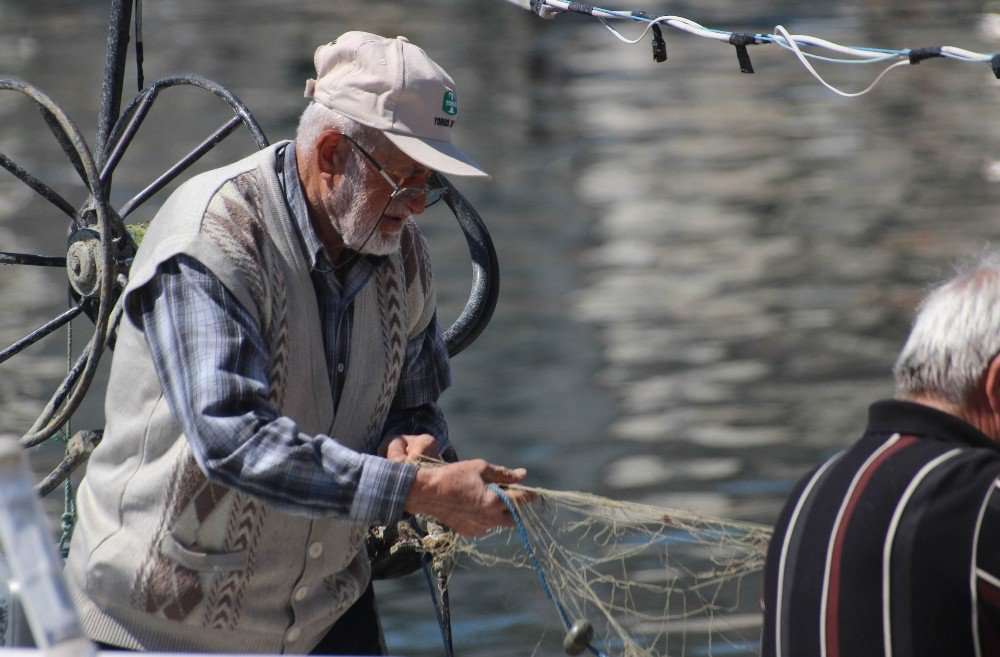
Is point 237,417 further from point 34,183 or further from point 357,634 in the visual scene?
point 34,183

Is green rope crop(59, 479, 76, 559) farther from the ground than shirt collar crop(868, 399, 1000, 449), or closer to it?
closer to it

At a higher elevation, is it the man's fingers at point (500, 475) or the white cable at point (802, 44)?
the white cable at point (802, 44)

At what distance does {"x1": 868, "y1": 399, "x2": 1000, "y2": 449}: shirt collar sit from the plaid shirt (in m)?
0.64

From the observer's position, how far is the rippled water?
5.34 m

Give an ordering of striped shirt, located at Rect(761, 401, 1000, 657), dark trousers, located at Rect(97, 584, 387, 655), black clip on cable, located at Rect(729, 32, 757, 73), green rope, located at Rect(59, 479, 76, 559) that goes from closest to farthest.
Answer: striped shirt, located at Rect(761, 401, 1000, 657), dark trousers, located at Rect(97, 584, 387, 655), green rope, located at Rect(59, 479, 76, 559), black clip on cable, located at Rect(729, 32, 757, 73)

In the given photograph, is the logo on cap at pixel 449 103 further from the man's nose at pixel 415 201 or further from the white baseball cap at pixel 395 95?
the man's nose at pixel 415 201

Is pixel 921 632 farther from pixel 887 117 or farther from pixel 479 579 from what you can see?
pixel 887 117

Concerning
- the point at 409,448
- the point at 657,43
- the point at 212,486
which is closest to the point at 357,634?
the point at 409,448

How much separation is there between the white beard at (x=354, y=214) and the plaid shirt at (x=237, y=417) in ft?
0.68

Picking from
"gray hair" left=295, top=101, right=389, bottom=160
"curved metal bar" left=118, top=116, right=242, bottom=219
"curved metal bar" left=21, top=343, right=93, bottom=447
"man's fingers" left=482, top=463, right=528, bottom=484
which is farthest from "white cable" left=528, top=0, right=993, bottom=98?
"curved metal bar" left=21, top=343, right=93, bottom=447

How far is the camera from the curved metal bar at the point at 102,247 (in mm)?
2494

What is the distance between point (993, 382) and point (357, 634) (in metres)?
1.13

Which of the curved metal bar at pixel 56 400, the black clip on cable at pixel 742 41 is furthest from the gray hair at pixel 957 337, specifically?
the curved metal bar at pixel 56 400

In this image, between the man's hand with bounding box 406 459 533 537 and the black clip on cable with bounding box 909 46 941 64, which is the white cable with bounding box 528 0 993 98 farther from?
the man's hand with bounding box 406 459 533 537
